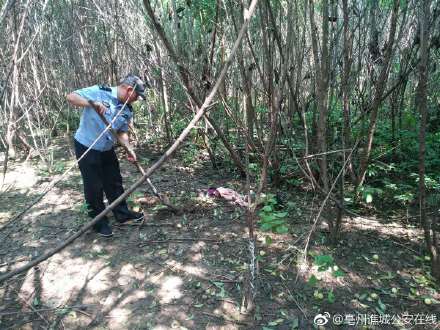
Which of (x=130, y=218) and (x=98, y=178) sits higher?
(x=98, y=178)

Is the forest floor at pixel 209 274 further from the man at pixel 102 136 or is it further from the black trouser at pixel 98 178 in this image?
the man at pixel 102 136

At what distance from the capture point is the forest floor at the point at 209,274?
2.37 meters

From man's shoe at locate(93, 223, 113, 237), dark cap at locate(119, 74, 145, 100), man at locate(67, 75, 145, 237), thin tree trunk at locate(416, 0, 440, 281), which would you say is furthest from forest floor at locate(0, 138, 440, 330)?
dark cap at locate(119, 74, 145, 100)

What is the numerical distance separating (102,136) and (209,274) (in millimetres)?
1429

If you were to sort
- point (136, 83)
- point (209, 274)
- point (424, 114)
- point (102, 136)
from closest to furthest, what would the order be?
point (424, 114)
point (209, 274)
point (136, 83)
point (102, 136)

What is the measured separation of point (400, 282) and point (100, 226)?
252 cm

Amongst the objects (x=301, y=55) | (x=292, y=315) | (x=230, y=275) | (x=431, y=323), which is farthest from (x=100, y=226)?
(x=431, y=323)

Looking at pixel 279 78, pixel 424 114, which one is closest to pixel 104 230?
pixel 279 78

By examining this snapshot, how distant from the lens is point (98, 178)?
3232 mm

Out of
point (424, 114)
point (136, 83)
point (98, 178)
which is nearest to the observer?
point (424, 114)

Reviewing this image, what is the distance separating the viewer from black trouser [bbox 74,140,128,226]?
3117mm

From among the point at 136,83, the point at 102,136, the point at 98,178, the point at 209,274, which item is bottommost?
the point at 209,274

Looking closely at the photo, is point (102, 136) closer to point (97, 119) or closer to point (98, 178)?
point (97, 119)

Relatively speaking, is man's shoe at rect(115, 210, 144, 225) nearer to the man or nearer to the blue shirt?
the man
